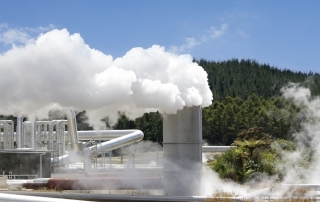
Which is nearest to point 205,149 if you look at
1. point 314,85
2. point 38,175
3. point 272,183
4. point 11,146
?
point 11,146

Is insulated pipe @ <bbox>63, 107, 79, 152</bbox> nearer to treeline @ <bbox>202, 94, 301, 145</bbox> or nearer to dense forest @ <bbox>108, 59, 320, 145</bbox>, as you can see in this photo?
dense forest @ <bbox>108, 59, 320, 145</bbox>

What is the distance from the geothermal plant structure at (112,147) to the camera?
19344 millimetres

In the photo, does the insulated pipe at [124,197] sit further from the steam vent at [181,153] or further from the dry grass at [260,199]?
the steam vent at [181,153]

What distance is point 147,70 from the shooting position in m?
19.2

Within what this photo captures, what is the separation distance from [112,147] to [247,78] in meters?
117

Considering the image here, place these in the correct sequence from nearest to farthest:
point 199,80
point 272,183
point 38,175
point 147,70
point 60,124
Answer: point 147,70, point 199,80, point 272,183, point 38,175, point 60,124

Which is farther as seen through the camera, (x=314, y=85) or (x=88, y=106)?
(x=314, y=85)

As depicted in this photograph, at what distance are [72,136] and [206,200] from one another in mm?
23254

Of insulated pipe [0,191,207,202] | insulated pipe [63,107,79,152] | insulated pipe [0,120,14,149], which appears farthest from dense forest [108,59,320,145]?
insulated pipe [0,191,207,202]

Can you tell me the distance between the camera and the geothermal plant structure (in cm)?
1934

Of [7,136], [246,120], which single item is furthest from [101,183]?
[246,120]

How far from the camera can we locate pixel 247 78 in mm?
155125

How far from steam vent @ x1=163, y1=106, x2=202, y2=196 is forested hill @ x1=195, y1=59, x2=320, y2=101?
104408 mm

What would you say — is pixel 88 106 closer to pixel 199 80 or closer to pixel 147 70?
pixel 147 70
